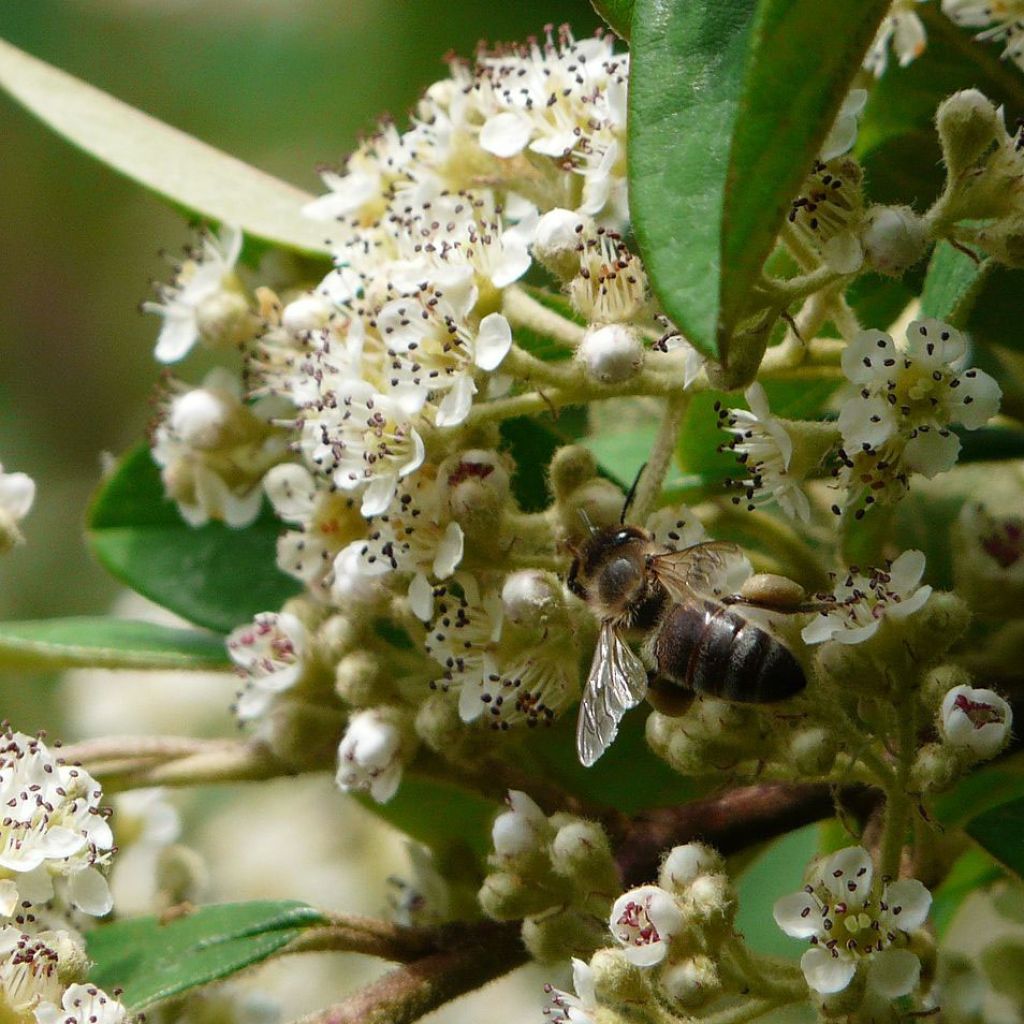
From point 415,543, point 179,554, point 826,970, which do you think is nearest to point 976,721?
point 826,970

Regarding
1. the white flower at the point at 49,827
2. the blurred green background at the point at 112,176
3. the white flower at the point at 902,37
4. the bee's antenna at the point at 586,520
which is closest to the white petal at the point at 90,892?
the white flower at the point at 49,827

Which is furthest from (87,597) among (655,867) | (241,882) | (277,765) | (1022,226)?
Answer: (1022,226)

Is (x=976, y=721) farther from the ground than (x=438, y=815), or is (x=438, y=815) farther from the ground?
(x=976, y=721)

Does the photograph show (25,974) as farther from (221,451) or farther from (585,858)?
(221,451)

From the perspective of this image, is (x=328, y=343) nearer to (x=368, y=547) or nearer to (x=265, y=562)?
(x=368, y=547)

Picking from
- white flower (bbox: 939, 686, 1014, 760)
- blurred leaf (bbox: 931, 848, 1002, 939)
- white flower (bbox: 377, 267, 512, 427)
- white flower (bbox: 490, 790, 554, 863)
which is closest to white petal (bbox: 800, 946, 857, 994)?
white flower (bbox: 939, 686, 1014, 760)

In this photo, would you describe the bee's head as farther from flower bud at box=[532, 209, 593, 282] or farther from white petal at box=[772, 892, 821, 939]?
white petal at box=[772, 892, 821, 939]
